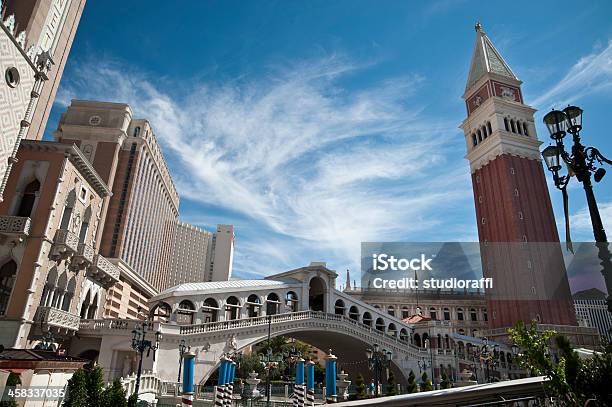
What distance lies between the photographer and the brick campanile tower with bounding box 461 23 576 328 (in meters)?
48.3

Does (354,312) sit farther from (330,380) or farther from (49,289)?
(49,289)

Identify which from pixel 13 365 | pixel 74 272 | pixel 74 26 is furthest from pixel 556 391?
pixel 74 26

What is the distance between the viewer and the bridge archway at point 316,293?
135 feet

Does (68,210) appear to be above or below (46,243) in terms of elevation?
above

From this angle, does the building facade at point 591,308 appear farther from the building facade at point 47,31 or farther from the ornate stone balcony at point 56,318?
the building facade at point 47,31

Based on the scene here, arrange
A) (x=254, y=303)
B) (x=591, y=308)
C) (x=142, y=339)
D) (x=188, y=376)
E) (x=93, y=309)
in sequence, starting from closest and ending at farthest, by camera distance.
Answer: (x=188, y=376) < (x=142, y=339) < (x=93, y=309) < (x=254, y=303) < (x=591, y=308)

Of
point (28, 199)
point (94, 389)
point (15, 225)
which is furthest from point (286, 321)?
point (94, 389)

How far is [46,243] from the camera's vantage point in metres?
20.1

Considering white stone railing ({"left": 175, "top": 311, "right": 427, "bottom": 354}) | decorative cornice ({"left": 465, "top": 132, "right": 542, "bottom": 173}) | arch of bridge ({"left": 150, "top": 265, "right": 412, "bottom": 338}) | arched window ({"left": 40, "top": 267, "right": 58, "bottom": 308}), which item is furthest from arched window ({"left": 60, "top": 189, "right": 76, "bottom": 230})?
decorative cornice ({"left": 465, "top": 132, "right": 542, "bottom": 173})

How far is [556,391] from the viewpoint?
4770 mm

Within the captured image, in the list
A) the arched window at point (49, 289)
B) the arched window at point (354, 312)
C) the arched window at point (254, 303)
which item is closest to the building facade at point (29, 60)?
the arched window at point (49, 289)

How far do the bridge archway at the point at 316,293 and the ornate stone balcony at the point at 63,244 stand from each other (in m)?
23.9

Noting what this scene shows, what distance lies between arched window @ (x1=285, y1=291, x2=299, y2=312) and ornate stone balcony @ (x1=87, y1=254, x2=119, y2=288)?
14.9 meters

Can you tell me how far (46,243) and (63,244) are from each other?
929 mm
